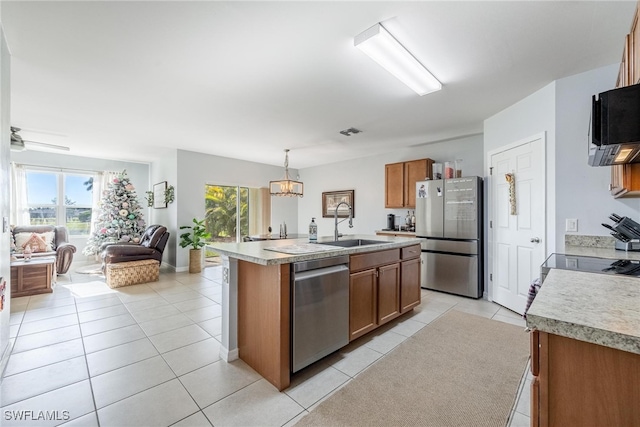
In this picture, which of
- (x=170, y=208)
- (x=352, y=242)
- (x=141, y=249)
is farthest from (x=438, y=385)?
(x=170, y=208)

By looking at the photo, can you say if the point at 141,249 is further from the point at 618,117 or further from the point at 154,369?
the point at 618,117

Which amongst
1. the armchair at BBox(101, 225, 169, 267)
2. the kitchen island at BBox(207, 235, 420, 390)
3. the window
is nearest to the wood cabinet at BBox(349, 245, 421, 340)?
the kitchen island at BBox(207, 235, 420, 390)

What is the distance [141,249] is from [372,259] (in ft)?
14.6

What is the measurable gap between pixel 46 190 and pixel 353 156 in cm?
704

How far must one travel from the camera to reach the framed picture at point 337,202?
21.8 ft

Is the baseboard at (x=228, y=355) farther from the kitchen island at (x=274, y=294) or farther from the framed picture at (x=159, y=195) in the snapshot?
the framed picture at (x=159, y=195)

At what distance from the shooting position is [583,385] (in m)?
0.75

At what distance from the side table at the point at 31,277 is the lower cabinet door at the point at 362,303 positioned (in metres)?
4.79

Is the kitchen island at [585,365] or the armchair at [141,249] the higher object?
the kitchen island at [585,365]

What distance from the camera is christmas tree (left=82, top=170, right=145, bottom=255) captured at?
6148 millimetres

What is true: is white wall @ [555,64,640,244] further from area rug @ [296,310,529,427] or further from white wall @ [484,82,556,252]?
area rug @ [296,310,529,427]

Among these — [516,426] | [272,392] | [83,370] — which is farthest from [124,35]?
[516,426]

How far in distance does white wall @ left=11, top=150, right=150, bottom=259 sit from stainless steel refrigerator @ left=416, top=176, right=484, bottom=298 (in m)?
7.02

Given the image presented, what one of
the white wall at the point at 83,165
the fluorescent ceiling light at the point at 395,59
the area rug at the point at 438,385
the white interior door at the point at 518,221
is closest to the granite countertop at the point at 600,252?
the white interior door at the point at 518,221
